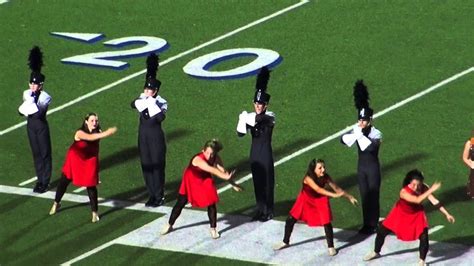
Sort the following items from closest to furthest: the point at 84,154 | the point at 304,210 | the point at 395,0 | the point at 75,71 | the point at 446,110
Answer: the point at 304,210 < the point at 84,154 < the point at 446,110 < the point at 75,71 < the point at 395,0

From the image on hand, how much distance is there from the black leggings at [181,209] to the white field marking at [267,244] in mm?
232

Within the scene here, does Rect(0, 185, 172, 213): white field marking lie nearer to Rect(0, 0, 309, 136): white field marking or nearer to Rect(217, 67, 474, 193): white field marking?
Rect(217, 67, 474, 193): white field marking

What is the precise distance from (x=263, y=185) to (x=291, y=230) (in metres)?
1.42

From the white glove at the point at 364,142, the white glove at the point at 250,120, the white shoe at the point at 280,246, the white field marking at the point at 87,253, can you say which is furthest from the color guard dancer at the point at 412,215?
the white field marking at the point at 87,253

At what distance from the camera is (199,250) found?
24812mm

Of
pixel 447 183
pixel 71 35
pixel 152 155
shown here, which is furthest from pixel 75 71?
pixel 447 183

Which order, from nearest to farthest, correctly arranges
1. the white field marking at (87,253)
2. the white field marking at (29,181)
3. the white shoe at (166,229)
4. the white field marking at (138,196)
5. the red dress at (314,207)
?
the red dress at (314,207), the white field marking at (87,253), the white shoe at (166,229), the white field marking at (138,196), the white field marking at (29,181)

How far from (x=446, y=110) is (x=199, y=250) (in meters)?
6.80

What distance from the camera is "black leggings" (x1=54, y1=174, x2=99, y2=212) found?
2595 cm

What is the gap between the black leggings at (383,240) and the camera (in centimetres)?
2359

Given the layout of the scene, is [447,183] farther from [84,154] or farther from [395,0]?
[395,0]

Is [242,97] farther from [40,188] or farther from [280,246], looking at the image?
[280,246]

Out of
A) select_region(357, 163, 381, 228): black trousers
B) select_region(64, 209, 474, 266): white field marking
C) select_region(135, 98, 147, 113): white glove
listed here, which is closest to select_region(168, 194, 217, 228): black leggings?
select_region(64, 209, 474, 266): white field marking

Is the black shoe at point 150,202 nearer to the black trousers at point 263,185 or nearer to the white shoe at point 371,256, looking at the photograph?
the black trousers at point 263,185
